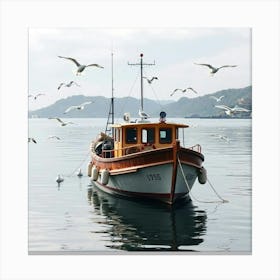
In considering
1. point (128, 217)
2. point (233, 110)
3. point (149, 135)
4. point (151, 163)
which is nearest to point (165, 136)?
point (149, 135)

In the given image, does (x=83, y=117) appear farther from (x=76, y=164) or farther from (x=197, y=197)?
(x=76, y=164)

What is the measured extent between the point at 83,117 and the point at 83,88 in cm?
299

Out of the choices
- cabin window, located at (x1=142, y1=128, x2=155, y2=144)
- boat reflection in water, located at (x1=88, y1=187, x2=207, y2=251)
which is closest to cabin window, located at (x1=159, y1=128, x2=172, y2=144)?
cabin window, located at (x1=142, y1=128, x2=155, y2=144)

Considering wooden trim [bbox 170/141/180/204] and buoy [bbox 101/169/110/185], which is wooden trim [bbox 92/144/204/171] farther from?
buoy [bbox 101/169/110/185]

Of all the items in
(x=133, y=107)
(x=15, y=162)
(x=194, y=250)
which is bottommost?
(x=194, y=250)

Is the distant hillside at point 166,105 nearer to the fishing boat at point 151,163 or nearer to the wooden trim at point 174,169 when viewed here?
the fishing boat at point 151,163

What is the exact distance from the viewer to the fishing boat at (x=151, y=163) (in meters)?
13.9

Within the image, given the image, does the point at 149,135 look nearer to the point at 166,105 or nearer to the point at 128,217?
the point at 166,105

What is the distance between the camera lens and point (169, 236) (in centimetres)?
1203

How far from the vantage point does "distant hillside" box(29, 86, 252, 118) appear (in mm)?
11922

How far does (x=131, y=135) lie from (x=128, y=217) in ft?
7.06

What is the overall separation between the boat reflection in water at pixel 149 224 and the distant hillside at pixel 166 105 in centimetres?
194
